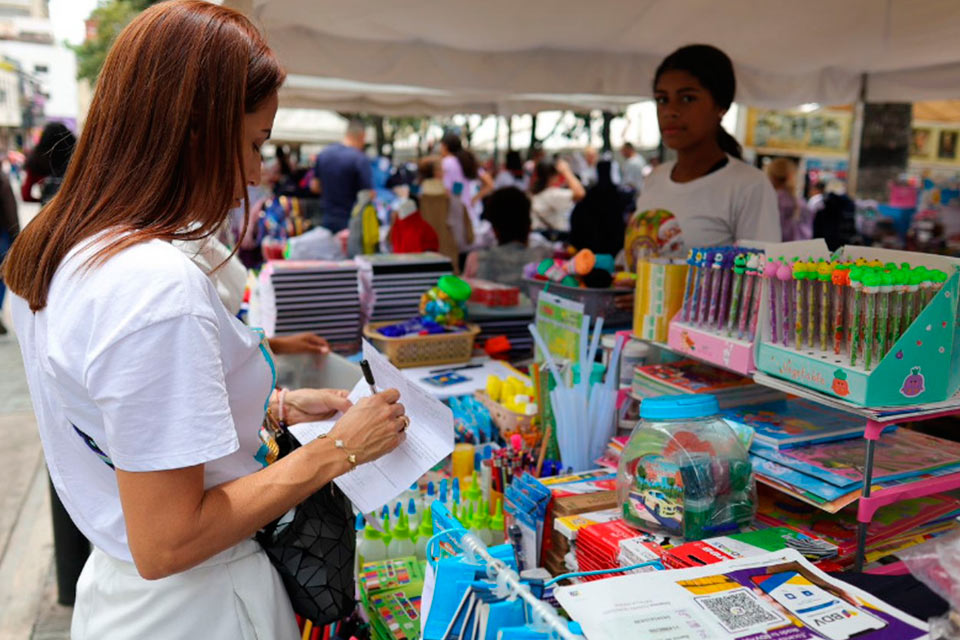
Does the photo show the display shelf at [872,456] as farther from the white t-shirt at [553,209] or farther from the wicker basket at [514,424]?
the white t-shirt at [553,209]

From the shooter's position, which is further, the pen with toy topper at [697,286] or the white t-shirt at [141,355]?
the pen with toy topper at [697,286]

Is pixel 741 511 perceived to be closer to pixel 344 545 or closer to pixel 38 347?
pixel 344 545

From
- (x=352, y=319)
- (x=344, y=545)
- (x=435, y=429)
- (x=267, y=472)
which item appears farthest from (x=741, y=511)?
(x=352, y=319)

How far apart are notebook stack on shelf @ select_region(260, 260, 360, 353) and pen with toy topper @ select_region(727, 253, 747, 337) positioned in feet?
6.79

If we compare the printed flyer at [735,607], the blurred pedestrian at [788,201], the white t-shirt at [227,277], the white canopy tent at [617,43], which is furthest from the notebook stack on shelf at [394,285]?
the blurred pedestrian at [788,201]

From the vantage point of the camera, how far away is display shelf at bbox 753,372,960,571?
4.56ft

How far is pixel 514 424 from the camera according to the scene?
93.9 inches

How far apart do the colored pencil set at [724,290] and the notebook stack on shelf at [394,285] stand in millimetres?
1840

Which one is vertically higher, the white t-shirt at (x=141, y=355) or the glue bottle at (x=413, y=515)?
the white t-shirt at (x=141, y=355)

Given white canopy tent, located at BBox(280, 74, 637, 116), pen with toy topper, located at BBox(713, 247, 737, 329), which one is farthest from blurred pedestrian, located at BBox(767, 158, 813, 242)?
pen with toy topper, located at BBox(713, 247, 737, 329)

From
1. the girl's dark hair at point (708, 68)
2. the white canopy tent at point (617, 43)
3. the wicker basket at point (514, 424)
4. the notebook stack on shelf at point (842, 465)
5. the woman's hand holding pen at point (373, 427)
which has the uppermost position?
the white canopy tent at point (617, 43)

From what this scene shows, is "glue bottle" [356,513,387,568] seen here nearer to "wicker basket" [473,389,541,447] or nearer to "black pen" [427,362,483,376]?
"wicker basket" [473,389,541,447]

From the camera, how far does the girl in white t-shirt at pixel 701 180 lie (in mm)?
2689

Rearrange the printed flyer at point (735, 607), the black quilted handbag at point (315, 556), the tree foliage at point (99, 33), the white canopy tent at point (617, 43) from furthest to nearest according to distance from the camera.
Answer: the tree foliage at point (99, 33)
the white canopy tent at point (617, 43)
the black quilted handbag at point (315, 556)
the printed flyer at point (735, 607)
